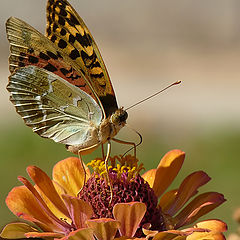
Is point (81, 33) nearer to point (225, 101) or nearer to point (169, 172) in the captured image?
point (169, 172)

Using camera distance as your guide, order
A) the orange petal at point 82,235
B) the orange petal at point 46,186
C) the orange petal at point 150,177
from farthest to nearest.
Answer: the orange petal at point 150,177 → the orange petal at point 46,186 → the orange petal at point 82,235

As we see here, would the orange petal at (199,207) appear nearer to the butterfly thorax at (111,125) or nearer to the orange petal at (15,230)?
the butterfly thorax at (111,125)

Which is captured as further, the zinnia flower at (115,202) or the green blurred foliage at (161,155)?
the green blurred foliage at (161,155)

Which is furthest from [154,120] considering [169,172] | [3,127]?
[169,172]

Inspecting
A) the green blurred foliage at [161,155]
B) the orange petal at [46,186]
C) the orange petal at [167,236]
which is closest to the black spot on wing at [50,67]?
the orange petal at [46,186]

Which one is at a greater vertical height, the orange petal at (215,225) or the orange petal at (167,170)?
the orange petal at (167,170)

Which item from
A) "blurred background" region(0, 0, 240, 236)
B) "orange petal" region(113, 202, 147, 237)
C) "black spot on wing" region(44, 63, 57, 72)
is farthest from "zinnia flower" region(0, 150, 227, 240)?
"blurred background" region(0, 0, 240, 236)

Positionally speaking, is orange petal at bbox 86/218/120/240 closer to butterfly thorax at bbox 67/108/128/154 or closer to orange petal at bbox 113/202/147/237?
orange petal at bbox 113/202/147/237
